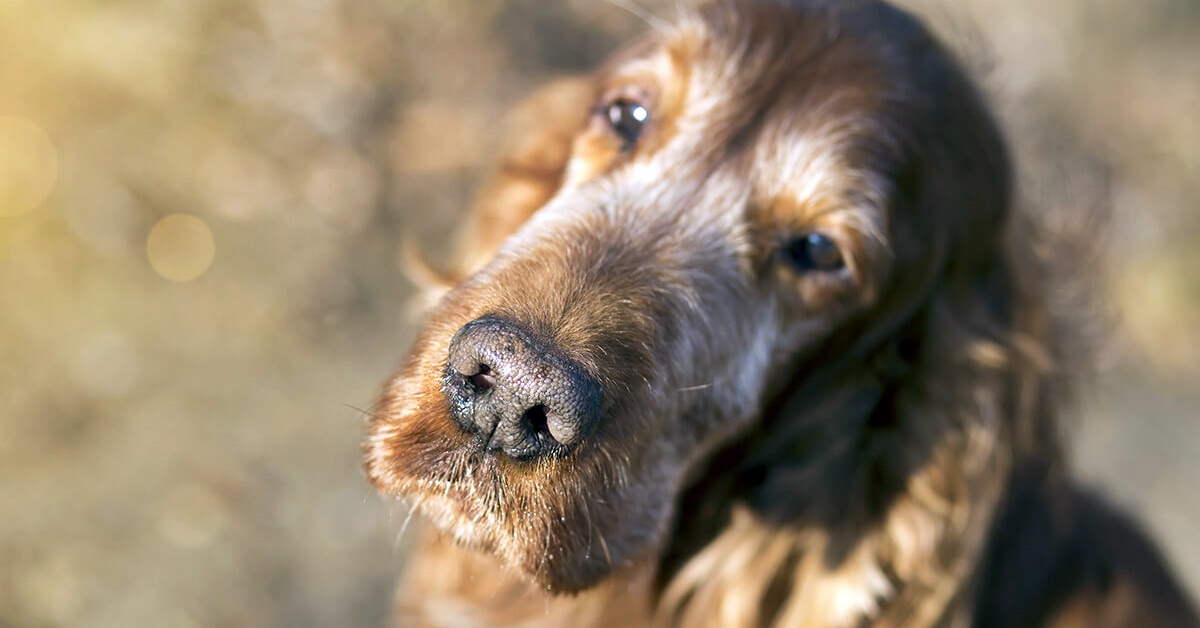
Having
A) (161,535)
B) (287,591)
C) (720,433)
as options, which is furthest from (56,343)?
(720,433)

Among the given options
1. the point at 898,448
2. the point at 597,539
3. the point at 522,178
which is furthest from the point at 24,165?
the point at 898,448

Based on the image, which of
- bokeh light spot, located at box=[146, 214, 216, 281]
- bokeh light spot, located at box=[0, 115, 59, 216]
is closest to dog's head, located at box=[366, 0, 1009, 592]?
bokeh light spot, located at box=[146, 214, 216, 281]

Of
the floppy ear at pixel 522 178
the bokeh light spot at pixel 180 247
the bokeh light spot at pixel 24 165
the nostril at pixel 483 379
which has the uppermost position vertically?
the bokeh light spot at pixel 24 165

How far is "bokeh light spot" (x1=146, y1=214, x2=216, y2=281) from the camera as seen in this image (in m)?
4.79

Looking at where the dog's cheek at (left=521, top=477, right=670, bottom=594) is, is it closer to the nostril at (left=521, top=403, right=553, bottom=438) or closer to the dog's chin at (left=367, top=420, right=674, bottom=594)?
the dog's chin at (left=367, top=420, right=674, bottom=594)

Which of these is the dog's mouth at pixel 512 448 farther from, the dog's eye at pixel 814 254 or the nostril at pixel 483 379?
the dog's eye at pixel 814 254

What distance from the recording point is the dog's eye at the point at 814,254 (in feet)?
8.68

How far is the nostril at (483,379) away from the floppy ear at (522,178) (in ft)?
3.76

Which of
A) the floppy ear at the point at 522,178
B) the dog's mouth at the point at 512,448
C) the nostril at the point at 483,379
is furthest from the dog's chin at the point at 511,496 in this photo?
the floppy ear at the point at 522,178

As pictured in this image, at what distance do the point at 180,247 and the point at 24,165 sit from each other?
799 mm

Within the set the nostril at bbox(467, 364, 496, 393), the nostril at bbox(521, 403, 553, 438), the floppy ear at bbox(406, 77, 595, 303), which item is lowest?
the nostril at bbox(521, 403, 553, 438)

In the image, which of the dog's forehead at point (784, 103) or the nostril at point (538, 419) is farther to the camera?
the dog's forehead at point (784, 103)

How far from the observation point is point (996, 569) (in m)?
3.31

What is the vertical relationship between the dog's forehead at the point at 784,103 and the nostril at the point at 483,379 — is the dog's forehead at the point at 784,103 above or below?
above
